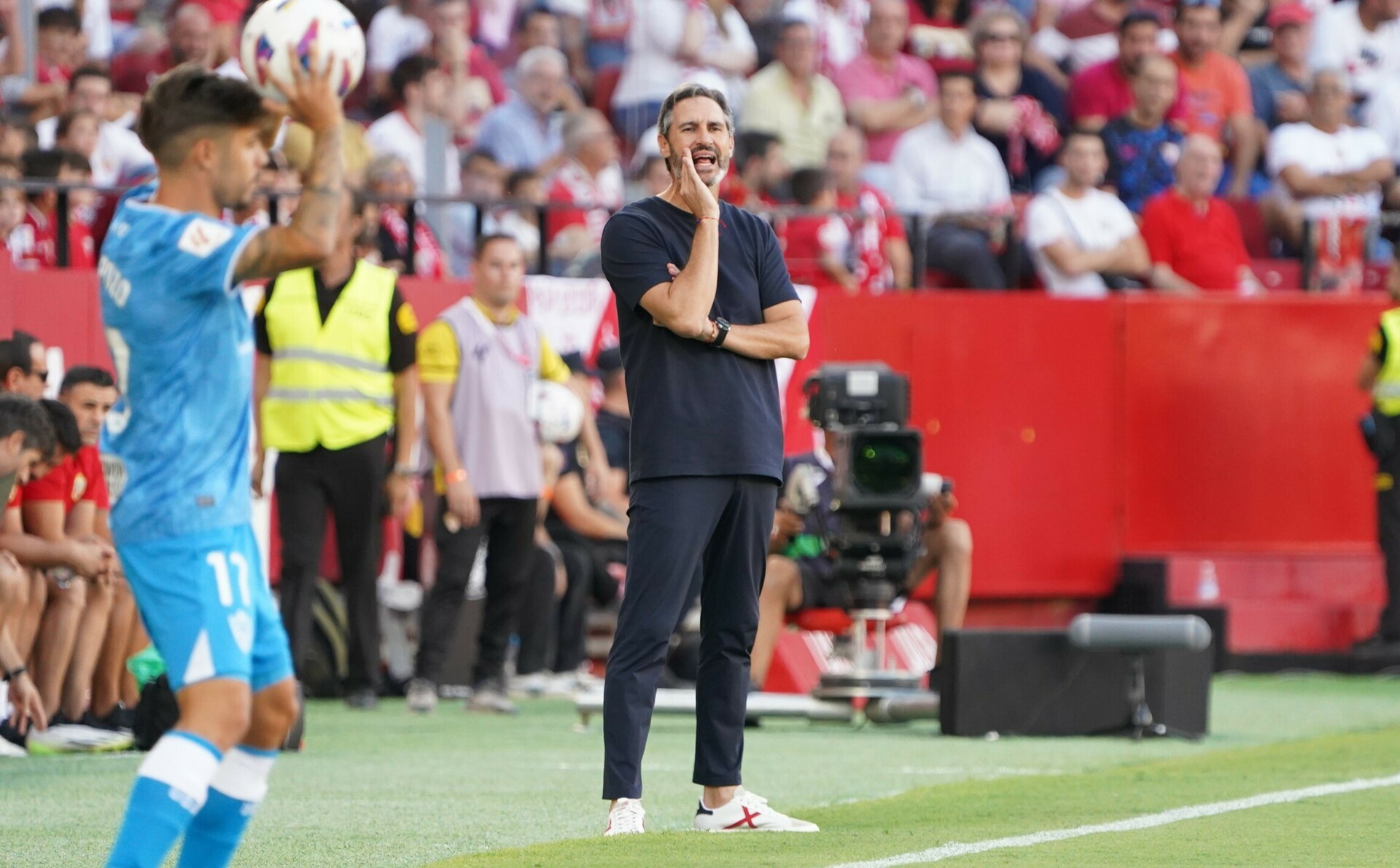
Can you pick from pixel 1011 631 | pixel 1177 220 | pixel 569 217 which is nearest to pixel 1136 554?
pixel 1177 220

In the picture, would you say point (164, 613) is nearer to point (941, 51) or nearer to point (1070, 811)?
point (1070, 811)

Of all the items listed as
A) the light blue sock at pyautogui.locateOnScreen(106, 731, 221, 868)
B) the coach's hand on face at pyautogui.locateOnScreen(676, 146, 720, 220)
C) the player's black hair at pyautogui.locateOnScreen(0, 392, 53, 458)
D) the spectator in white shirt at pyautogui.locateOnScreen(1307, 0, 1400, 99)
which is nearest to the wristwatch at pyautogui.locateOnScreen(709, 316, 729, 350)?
the coach's hand on face at pyautogui.locateOnScreen(676, 146, 720, 220)

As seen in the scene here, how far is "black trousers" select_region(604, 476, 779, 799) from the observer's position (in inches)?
253

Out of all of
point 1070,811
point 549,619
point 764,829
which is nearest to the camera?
point 764,829

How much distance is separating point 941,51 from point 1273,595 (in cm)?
524

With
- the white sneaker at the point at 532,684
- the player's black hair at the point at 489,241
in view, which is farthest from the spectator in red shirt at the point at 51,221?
the white sneaker at the point at 532,684

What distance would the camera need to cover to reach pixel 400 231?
13.8 m

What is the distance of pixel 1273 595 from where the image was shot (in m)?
15.1

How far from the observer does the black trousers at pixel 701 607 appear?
6.42m

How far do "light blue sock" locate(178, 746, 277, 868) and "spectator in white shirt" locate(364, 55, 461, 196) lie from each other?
33.7 ft

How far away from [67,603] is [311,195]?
536cm

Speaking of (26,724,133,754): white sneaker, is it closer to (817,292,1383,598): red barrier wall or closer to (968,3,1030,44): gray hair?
(817,292,1383,598): red barrier wall

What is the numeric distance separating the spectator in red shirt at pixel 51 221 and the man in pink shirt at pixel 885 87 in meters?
6.25

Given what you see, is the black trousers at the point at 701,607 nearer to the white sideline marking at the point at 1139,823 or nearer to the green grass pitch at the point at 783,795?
the green grass pitch at the point at 783,795
